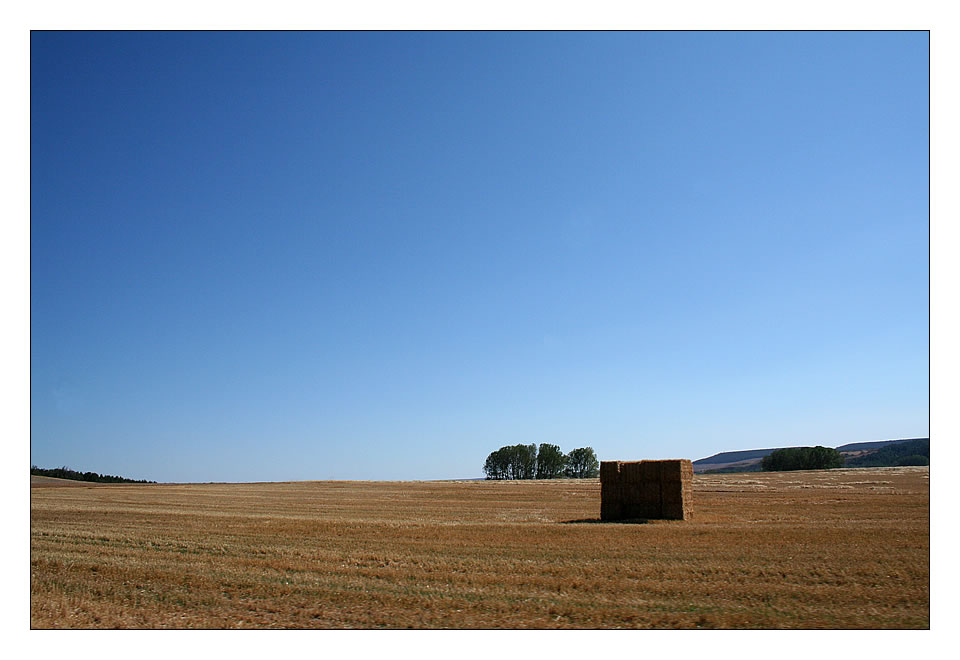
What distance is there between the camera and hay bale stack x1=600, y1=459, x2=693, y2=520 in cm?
2409

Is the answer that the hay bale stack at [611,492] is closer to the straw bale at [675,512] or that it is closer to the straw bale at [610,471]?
the straw bale at [610,471]

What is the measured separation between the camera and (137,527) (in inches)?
900

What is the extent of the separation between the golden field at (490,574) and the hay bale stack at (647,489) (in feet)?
4.93

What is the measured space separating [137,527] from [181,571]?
11226 millimetres

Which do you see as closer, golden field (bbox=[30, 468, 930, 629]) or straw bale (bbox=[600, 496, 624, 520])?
golden field (bbox=[30, 468, 930, 629])

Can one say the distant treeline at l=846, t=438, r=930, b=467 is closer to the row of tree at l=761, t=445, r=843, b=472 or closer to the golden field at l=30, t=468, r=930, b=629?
the row of tree at l=761, t=445, r=843, b=472

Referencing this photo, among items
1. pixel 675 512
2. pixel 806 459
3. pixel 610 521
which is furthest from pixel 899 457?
pixel 610 521

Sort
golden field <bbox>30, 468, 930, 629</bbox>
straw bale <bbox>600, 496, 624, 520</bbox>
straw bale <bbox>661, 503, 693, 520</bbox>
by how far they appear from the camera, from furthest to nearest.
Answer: straw bale <bbox>600, 496, 624, 520</bbox>
straw bale <bbox>661, 503, 693, 520</bbox>
golden field <bbox>30, 468, 930, 629</bbox>

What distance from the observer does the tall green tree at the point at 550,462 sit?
117 m

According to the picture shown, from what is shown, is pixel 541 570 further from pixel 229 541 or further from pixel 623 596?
pixel 229 541

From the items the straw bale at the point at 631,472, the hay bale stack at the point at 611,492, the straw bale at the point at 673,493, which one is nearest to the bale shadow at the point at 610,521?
the hay bale stack at the point at 611,492

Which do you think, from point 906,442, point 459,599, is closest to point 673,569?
point 459,599

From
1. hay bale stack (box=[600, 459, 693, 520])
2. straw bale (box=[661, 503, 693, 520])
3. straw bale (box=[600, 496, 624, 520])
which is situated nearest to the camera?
straw bale (box=[661, 503, 693, 520])

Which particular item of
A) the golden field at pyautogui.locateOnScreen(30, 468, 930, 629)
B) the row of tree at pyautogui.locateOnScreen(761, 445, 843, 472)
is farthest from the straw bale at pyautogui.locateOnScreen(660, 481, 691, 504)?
the row of tree at pyautogui.locateOnScreen(761, 445, 843, 472)
